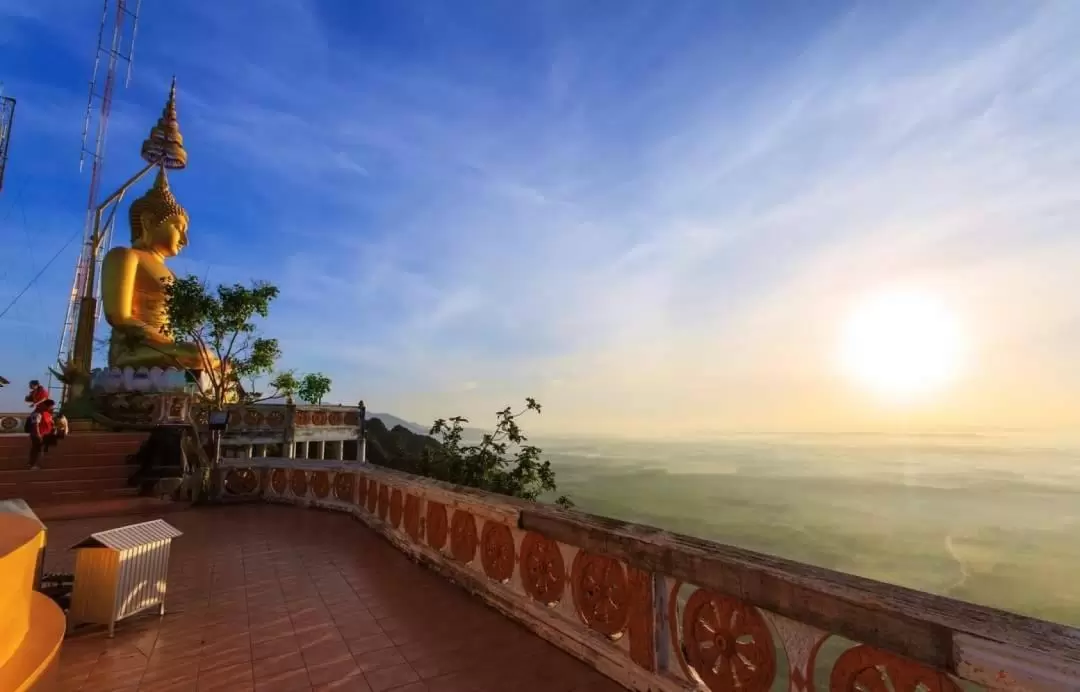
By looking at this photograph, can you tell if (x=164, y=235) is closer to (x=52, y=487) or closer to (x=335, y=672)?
(x=52, y=487)

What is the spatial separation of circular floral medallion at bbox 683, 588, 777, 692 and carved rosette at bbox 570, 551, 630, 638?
0.57 meters

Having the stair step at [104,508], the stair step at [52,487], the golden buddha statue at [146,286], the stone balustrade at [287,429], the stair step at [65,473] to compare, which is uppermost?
the golden buddha statue at [146,286]

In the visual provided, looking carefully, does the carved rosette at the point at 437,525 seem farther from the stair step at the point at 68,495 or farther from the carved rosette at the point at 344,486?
the stair step at the point at 68,495

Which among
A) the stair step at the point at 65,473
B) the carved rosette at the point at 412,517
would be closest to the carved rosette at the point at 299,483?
the carved rosette at the point at 412,517

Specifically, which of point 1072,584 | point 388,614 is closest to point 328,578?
point 388,614

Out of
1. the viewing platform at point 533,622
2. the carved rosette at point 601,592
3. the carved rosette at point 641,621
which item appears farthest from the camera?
the carved rosette at point 601,592

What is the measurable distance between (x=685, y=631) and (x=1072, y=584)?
2939 inches

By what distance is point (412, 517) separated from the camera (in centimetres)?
684

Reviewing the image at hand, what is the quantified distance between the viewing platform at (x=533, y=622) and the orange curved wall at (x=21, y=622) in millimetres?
516

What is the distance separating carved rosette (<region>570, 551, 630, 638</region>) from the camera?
3.40m

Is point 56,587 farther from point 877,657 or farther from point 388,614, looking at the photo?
point 877,657

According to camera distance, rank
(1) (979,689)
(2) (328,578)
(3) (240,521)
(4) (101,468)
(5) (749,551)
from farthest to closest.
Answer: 1. (4) (101,468)
2. (3) (240,521)
3. (2) (328,578)
4. (5) (749,551)
5. (1) (979,689)

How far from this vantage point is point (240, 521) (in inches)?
375

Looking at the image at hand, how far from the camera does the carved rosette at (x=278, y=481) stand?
11453mm
